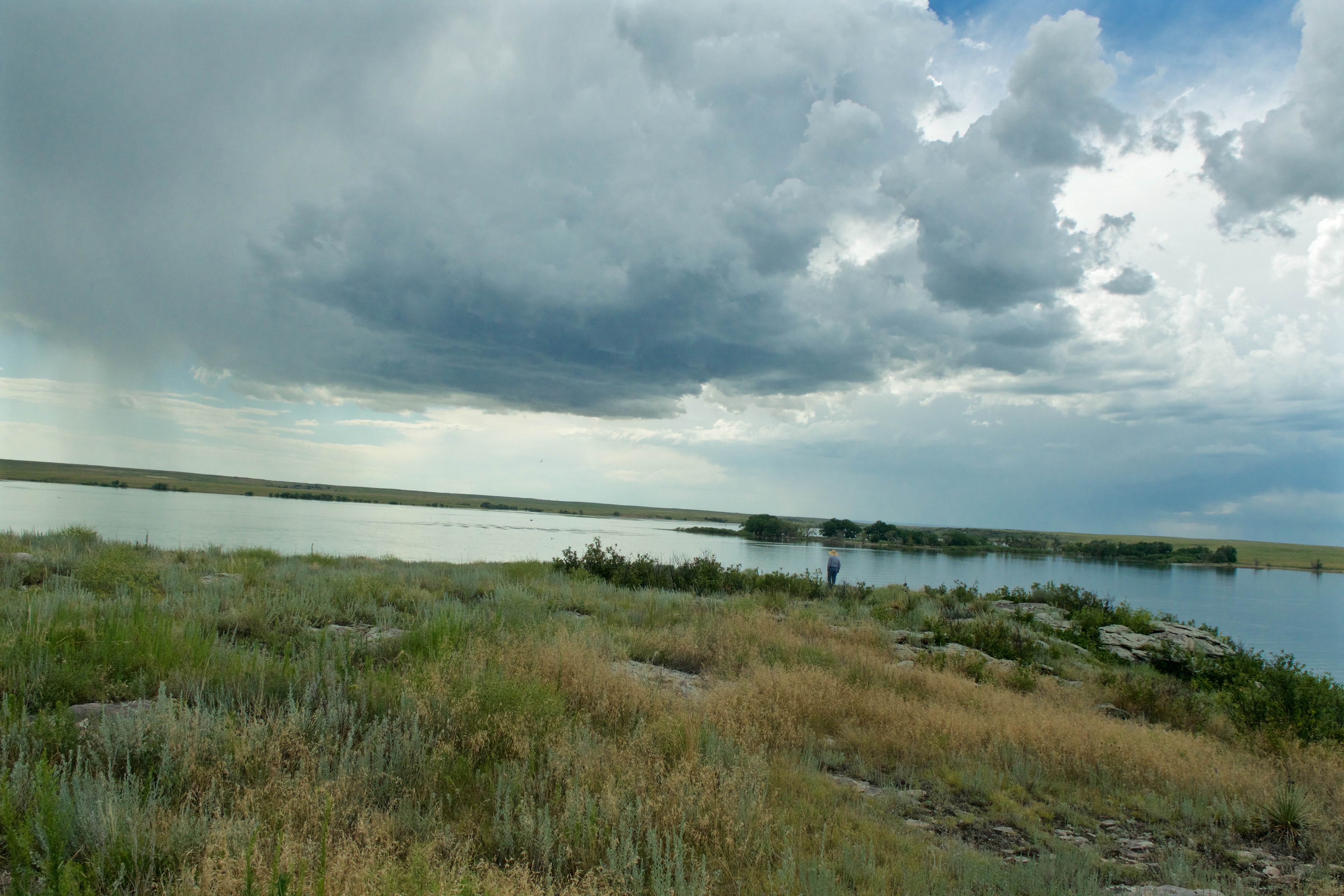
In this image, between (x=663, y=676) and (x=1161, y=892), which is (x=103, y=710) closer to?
(x=663, y=676)

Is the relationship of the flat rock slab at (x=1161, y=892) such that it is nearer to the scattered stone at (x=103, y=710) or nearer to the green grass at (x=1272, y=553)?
the scattered stone at (x=103, y=710)

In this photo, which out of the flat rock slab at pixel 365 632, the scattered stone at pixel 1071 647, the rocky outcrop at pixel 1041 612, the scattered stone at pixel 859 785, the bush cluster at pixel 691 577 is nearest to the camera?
the scattered stone at pixel 859 785

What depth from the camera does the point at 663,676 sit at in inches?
344

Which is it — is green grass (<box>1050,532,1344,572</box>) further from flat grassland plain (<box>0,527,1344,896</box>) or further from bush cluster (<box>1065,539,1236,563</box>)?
flat grassland plain (<box>0,527,1344,896</box>)

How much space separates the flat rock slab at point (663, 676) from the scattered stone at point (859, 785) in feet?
6.40

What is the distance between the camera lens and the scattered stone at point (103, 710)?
4.78 metres

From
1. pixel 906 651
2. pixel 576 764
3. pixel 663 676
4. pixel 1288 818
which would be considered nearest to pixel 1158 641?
pixel 906 651

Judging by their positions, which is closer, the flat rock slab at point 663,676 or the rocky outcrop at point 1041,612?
the flat rock slab at point 663,676

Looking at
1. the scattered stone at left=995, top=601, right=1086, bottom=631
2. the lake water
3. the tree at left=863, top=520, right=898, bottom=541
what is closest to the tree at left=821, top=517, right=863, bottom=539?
the tree at left=863, top=520, right=898, bottom=541

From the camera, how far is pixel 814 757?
246 inches

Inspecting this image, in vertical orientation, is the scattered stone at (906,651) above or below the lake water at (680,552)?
A: above

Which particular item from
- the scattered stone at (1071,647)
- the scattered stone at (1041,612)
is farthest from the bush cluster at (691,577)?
the scattered stone at (1071,647)

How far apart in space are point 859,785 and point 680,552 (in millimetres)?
44298

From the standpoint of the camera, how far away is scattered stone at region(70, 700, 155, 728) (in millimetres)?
4777
